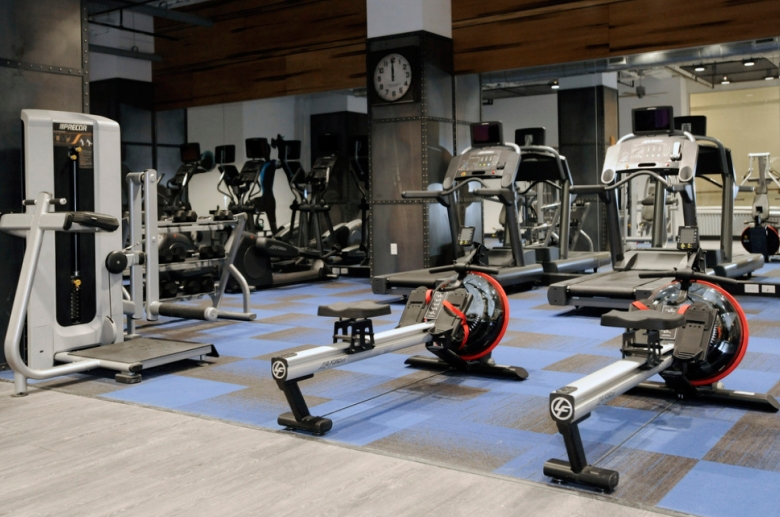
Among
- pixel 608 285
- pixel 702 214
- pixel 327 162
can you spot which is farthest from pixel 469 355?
pixel 327 162

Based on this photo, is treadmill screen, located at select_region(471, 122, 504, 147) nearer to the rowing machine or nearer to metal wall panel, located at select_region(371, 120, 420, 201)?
metal wall panel, located at select_region(371, 120, 420, 201)

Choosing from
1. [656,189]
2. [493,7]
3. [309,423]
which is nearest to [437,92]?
[493,7]

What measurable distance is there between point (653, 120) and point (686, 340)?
423 centimetres

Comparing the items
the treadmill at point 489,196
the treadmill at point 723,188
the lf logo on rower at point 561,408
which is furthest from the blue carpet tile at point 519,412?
the treadmill at point 489,196

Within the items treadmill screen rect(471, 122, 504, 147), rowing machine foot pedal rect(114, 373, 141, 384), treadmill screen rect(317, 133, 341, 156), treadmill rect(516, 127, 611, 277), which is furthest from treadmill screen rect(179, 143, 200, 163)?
rowing machine foot pedal rect(114, 373, 141, 384)

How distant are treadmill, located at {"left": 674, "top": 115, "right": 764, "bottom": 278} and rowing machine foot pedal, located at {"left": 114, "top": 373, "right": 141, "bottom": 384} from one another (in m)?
A: 5.17

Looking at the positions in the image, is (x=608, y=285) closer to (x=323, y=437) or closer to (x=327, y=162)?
(x=323, y=437)

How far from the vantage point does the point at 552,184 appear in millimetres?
9047

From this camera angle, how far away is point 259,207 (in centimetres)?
1046

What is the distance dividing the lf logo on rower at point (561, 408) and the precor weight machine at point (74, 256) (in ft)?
8.96

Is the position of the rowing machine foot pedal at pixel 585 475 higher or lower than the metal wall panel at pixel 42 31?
lower

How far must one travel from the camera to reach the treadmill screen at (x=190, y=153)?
1115 centimetres

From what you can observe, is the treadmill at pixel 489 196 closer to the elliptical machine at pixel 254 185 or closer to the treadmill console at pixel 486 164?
the treadmill console at pixel 486 164

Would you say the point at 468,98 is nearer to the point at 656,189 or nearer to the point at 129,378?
the point at 656,189
